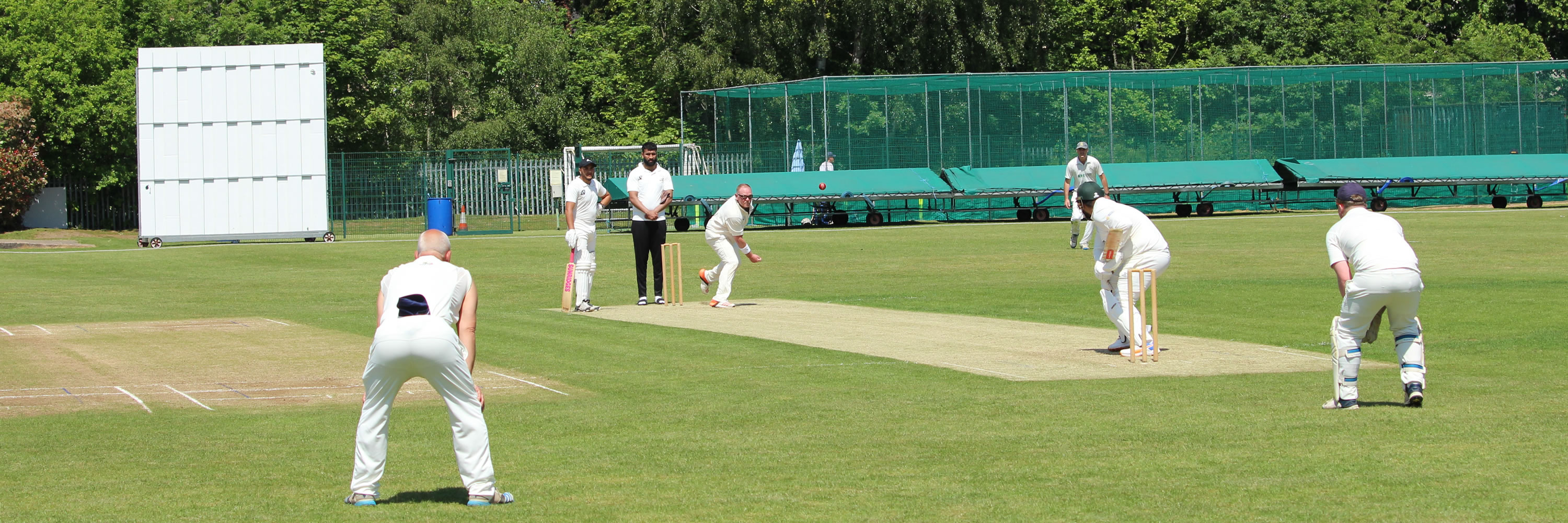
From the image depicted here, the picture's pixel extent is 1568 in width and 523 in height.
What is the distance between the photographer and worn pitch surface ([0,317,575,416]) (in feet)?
37.2

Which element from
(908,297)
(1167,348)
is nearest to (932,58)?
(908,297)

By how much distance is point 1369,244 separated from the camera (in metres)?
9.59

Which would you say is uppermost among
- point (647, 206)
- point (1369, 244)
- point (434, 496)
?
point (647, 206)

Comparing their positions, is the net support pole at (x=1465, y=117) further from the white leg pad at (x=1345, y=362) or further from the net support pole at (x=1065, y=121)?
the white leg pad at (x=1345, y=362)

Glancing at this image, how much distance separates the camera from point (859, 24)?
58.4 metres

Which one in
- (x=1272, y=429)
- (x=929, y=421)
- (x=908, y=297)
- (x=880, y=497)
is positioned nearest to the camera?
(x=880, y=497)

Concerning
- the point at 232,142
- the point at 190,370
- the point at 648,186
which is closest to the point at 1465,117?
the point at 648,186

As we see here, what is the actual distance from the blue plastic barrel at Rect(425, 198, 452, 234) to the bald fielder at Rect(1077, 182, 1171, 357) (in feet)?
86.0

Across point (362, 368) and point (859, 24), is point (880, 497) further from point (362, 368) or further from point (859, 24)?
point (859, 24)

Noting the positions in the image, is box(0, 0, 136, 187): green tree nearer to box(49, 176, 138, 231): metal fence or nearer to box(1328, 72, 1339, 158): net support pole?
box(49, 176, 138, 231): metal fence

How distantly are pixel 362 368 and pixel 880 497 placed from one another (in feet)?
23.5

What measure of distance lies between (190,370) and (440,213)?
24741 millimetres

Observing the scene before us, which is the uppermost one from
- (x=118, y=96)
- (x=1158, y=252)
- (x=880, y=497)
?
(x=118, y=96)

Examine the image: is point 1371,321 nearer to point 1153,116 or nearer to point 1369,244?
point 1369,244
